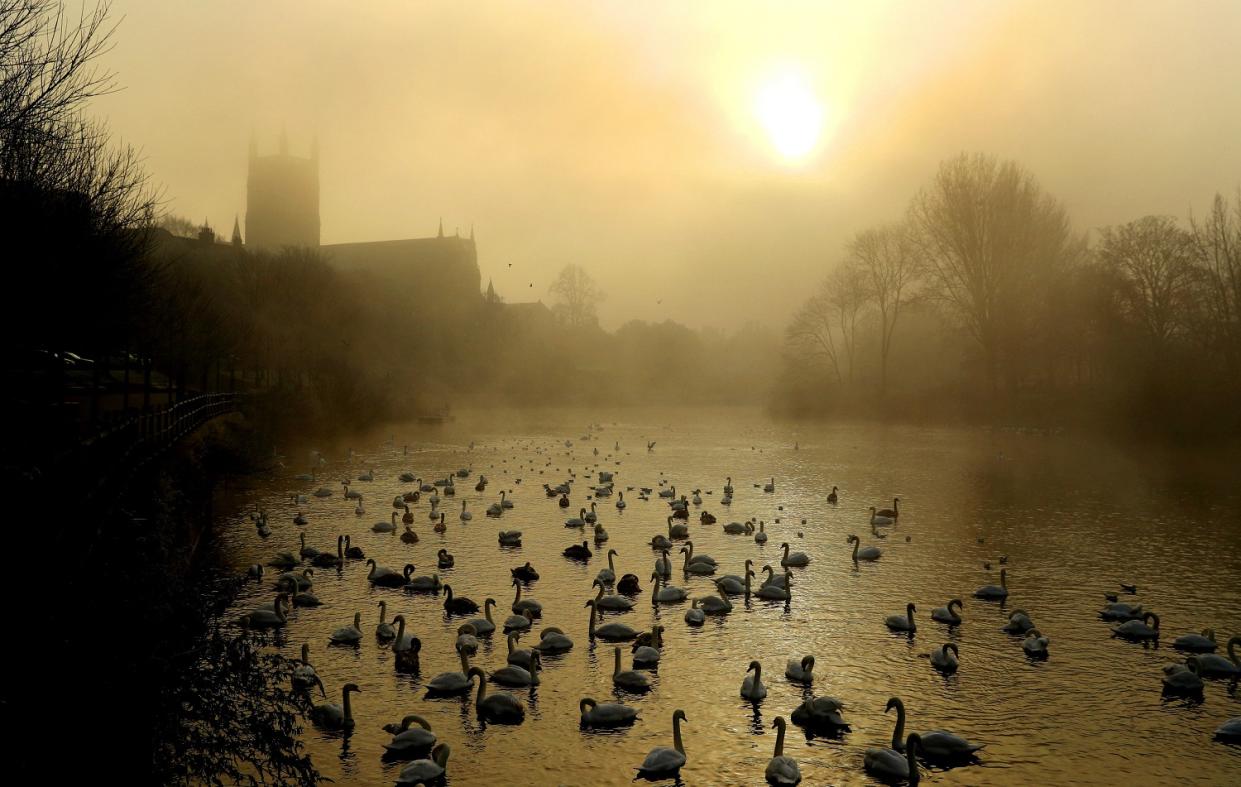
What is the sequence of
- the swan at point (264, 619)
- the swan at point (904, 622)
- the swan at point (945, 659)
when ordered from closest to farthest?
1. the swan at point (945, 659)
2. the swan at point (264, 619)
3. the swan at point (904, 622)

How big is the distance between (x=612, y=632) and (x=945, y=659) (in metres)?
6.17

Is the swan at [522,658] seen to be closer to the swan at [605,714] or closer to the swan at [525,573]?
the swan at [605,714]

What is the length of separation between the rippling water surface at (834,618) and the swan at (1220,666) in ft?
0.78

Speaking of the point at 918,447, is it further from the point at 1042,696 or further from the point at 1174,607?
the point at 1042,696

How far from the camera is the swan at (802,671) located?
14531 mm

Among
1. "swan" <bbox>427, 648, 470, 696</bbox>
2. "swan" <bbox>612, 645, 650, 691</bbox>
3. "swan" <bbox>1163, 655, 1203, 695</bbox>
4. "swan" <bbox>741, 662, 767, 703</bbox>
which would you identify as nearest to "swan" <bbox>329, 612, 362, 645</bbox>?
"swan" <bbox>427, 648, 470, 696</bbox>

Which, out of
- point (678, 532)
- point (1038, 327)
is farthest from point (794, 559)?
point (1038, 327)

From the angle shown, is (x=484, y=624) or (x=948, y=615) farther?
(x=948, y=615)

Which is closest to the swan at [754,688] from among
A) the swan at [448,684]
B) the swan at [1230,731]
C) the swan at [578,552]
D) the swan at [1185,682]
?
the swan at [448,684]

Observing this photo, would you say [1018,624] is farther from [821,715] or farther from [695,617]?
[821,715]

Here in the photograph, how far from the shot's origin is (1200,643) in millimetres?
16328

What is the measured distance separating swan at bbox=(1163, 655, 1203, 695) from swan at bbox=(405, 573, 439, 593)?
14794 mm

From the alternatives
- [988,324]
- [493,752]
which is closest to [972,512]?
[493,752]

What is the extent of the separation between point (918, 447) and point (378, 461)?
34012 millimetres
